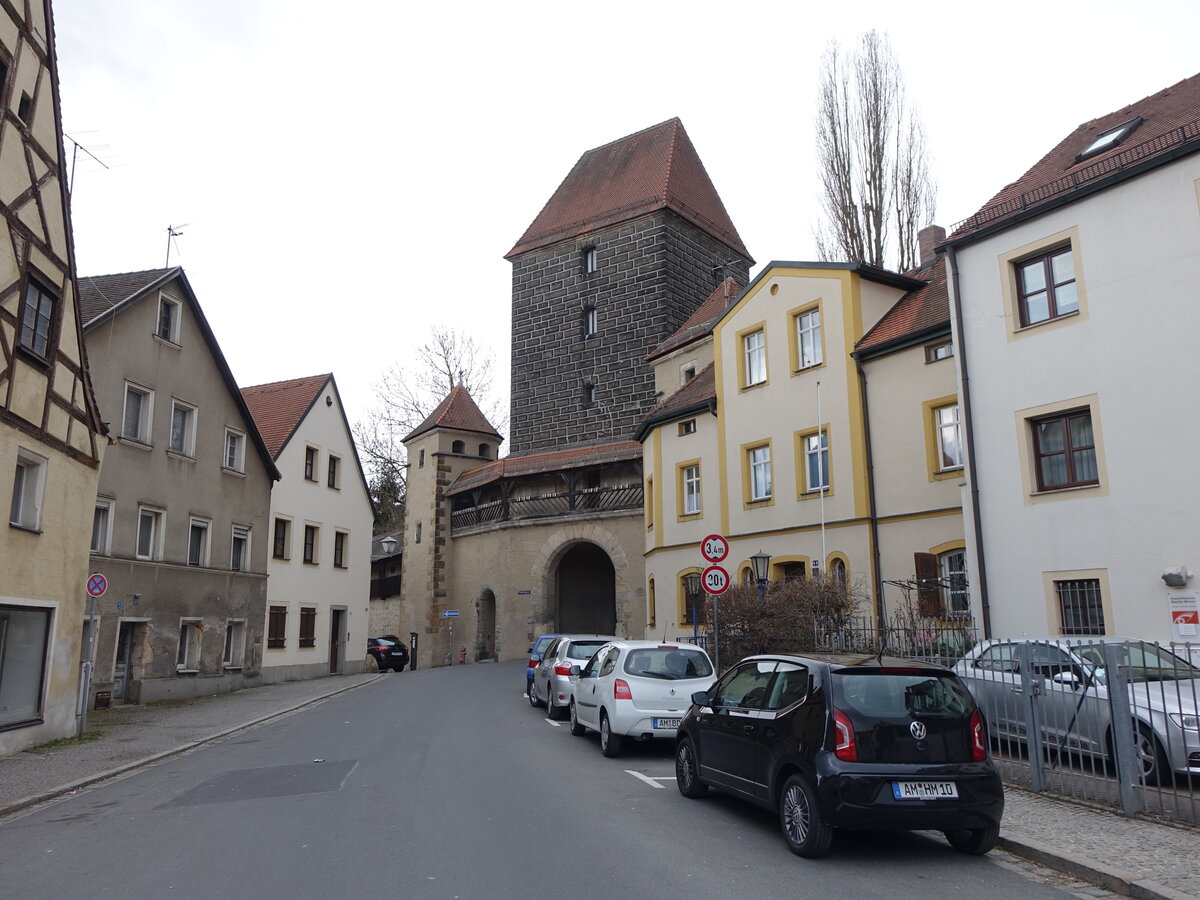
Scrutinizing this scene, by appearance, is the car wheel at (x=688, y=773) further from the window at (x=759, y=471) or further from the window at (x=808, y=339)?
the window at (x=759, y=471)

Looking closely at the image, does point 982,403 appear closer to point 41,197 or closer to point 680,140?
point 41,197

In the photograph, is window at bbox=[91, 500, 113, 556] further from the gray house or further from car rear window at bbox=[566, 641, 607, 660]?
car rear window at bbox=[566, 641, 607, 660]

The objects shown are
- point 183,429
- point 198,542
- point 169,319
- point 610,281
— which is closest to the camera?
point 169,319

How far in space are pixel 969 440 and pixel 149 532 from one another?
60.8 feet

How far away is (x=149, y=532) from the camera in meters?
23.8

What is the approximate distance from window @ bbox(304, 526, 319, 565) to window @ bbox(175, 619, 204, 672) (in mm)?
7611

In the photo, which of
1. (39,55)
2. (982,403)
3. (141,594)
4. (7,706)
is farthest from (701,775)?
(141,594)

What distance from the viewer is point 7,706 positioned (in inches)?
551

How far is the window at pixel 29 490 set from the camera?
14.5m

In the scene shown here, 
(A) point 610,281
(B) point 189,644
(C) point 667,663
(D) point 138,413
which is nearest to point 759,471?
(C) point 667,663

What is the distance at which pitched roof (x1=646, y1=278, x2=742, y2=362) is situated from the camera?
36469 millimetres

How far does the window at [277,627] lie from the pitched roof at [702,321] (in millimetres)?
16497

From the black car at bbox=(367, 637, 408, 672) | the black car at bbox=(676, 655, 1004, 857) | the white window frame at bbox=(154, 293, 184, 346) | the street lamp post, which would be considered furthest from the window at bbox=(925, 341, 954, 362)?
the black car at bbox=(367, 637, 408, 672)

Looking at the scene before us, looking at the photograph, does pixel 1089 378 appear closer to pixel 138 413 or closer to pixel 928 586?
pixel 928 586
